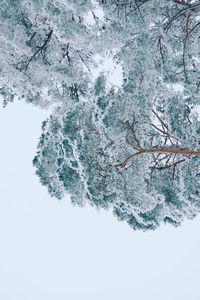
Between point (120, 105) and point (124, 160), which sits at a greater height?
point (120, 105)

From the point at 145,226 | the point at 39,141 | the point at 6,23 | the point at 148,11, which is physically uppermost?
the point at 148,11

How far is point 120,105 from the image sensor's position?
11.0 meters

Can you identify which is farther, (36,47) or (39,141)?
(39,141)

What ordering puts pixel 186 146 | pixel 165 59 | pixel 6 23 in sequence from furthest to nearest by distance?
pixel 165 59, pixel 186 146, pixel 6 23

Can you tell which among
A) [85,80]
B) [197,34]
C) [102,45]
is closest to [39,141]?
[85,80]

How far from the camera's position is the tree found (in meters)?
10.7

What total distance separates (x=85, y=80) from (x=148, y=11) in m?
2.32

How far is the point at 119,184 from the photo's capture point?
10961 mm

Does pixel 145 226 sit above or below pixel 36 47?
below

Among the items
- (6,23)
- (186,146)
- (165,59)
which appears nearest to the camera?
(6,23)

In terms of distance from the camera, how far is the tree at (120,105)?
10.7m

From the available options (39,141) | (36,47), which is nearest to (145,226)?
(39,141)

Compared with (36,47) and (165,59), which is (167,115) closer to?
(165,59)

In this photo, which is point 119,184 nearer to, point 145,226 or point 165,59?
point 145,226
